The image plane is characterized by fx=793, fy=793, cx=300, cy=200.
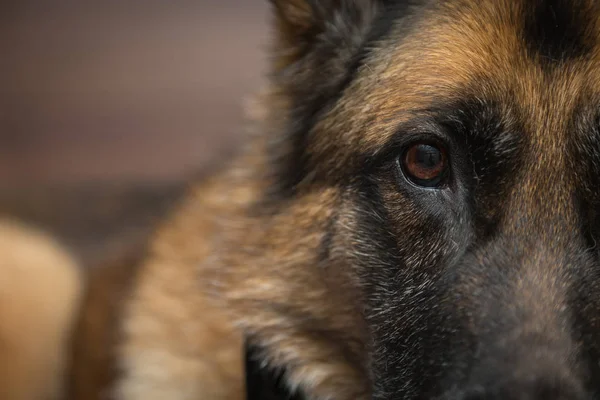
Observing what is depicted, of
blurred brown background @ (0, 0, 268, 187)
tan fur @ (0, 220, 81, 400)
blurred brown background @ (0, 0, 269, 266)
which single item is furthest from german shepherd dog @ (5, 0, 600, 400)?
blurred brown background @ (0, 0, 268, 187)

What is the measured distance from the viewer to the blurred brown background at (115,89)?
3875 millimetres

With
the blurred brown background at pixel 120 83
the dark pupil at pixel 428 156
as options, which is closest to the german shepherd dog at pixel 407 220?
the dark pupil at pixel 428 156

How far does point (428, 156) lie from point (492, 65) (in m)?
0.21

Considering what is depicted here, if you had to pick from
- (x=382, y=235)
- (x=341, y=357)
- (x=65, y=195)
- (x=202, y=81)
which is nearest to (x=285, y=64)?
(x=382, y=235)

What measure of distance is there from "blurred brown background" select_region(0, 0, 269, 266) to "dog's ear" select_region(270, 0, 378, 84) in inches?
61.3

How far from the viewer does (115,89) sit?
4.46m

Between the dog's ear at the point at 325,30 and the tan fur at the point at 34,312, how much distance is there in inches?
52.1

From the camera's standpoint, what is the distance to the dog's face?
4.61 ft

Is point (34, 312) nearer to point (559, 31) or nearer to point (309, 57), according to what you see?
point (309, 57)

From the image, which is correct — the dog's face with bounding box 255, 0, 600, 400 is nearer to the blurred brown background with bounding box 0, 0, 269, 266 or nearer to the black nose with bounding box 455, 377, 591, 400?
the black nose with bounding box 455, 377, 591, 400

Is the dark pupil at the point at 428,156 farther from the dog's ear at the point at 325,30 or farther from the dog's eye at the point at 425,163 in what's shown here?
the dog's ear at the point at 325,30

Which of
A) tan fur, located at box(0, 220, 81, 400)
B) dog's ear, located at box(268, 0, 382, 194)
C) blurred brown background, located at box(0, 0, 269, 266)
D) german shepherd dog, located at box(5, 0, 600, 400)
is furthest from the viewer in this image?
blurred brown background, located at box(0, 0, 269, 266)

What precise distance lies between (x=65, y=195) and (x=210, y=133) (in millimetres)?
1051

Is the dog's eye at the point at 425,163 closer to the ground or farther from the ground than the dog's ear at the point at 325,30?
closer to the ground
